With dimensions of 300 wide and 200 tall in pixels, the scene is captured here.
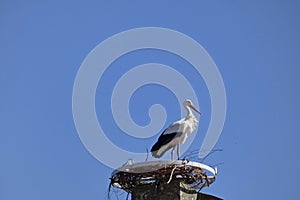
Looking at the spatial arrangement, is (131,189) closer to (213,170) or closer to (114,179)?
(114,179)

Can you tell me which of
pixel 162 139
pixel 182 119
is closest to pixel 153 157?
pixel 162 139

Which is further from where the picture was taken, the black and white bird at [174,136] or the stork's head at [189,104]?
the stork's head at [189,104]

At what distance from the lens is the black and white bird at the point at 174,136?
329 inches

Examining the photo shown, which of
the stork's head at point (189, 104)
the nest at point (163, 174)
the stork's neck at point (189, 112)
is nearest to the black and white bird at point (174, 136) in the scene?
the stork's neck at point (189, 112)

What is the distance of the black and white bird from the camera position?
8367 millimetres

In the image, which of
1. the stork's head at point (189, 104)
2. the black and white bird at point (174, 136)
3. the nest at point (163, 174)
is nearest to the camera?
the nest at point (163, 174)

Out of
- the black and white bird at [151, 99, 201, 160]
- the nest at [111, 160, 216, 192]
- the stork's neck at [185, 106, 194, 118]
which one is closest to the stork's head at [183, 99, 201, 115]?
the stork's neck at [185, 106, 194, 118]

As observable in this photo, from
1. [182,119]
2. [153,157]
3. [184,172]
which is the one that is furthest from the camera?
[182,119]

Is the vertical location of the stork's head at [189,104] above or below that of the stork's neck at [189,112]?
above

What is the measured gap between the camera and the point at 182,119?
8.87 meters

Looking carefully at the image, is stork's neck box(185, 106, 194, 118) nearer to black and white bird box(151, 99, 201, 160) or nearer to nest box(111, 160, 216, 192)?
black and white bird box(151, 99, 201, 160)

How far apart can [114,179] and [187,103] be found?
2253 mm

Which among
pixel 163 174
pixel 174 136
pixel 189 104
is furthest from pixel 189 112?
pixel 163 174

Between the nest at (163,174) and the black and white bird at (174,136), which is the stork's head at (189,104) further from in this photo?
the nest at (163,174)
